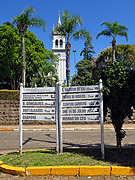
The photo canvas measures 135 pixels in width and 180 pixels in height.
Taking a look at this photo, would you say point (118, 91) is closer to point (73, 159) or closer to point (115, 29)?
point (73, 159)

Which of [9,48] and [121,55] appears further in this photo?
[121,55]

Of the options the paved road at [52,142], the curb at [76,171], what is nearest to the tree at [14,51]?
the paved road at [52,142]

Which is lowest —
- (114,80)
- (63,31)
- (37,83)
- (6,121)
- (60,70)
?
(6,121)

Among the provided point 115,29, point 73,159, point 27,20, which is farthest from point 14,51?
point 73,159

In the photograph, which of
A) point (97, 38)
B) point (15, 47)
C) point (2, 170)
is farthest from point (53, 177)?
point (15, 47)

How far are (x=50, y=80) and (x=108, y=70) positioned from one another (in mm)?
32205

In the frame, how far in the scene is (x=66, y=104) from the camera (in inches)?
216

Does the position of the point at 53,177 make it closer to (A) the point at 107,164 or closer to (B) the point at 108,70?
(A) the point at 107,164

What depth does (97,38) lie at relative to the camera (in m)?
19.8

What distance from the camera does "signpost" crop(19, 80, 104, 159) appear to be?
5324 mm

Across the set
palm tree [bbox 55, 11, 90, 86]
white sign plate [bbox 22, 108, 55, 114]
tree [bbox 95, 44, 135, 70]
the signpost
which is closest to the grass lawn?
the signpost

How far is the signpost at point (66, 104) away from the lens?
5.32 m

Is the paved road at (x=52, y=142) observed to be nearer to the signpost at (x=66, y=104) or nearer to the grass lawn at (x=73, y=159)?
the grass lawn at (x=73, y=159)

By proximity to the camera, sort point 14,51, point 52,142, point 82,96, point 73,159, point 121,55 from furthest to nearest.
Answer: point 121,55 → point 14,51 → point 52,142 → point 82,96 → point 73,159
